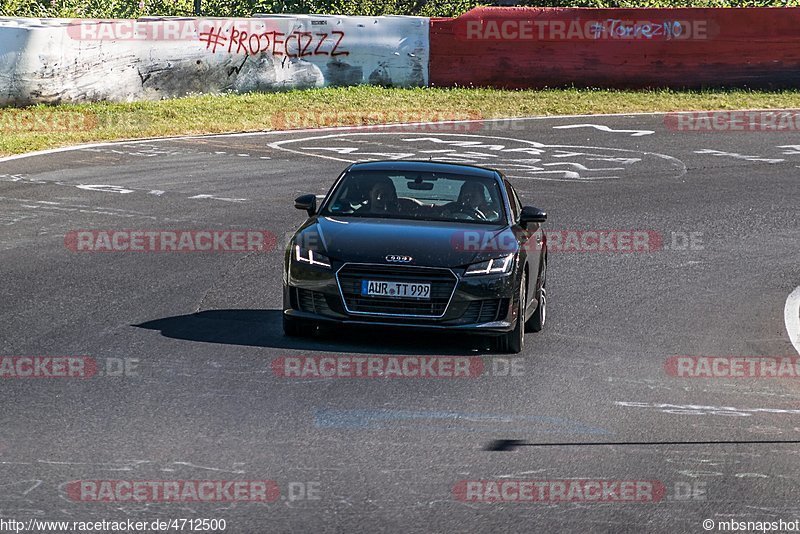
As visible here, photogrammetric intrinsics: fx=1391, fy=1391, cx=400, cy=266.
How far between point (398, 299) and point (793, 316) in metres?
4.48

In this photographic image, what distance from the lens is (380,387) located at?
958 cm

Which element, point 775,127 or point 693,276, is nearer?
point 693,276

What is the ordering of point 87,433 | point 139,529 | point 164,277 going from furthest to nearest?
point 164,277 → point 87,433 → point 139,529

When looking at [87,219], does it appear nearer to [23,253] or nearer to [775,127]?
[23,253]

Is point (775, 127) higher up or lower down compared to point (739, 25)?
lower down

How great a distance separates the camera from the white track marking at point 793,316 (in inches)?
479

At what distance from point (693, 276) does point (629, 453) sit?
7.30 meters

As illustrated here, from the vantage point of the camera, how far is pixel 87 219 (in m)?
16.8

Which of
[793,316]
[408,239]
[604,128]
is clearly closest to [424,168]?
[408,239]

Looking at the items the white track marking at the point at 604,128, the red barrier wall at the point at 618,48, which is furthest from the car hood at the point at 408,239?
the red barrier wall at the point at 618,48

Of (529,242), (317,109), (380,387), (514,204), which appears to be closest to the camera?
(380,387)

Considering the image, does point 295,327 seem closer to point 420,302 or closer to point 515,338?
point 420,302

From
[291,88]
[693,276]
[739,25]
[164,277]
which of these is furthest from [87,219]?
[739,25]

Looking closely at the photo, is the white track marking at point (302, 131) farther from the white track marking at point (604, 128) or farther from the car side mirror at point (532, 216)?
the car side mirror at point (532, 216)
